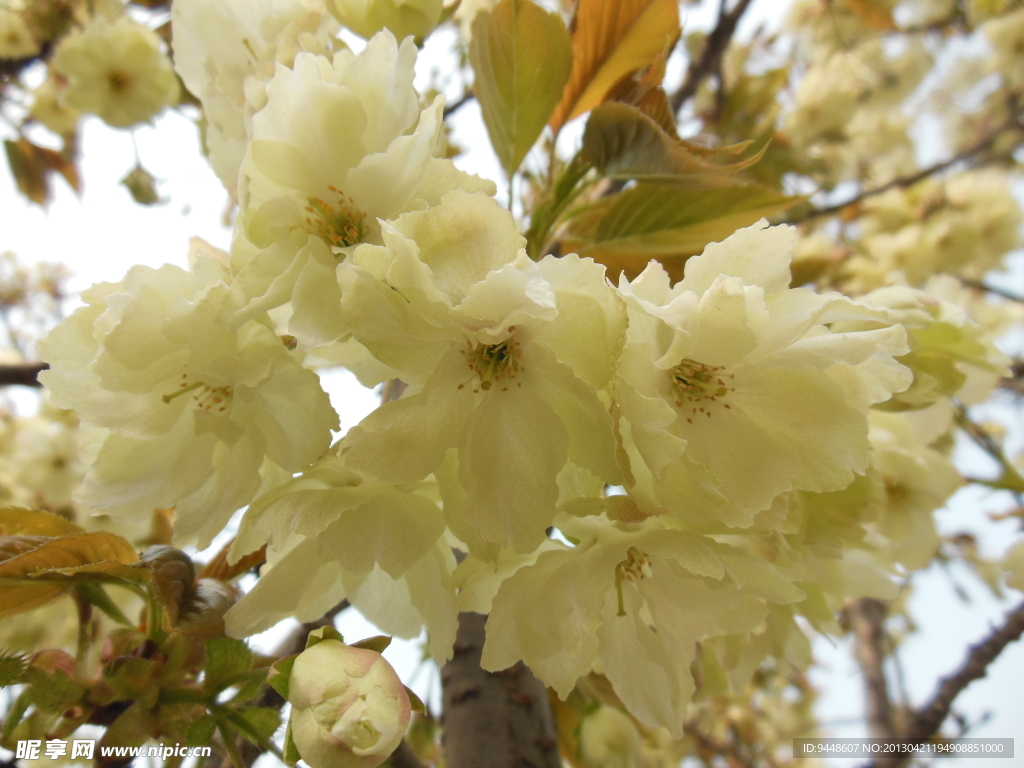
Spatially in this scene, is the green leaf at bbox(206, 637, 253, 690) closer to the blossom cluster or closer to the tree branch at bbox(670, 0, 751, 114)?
the blossom cluster

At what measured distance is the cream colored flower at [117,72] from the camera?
57.6 inches

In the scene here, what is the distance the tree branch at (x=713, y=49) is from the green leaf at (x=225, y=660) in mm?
1488

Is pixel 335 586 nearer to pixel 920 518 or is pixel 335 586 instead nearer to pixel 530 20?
pixel 530 20

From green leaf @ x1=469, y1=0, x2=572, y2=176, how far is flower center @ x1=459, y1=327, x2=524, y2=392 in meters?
0.36

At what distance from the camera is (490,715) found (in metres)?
0.87

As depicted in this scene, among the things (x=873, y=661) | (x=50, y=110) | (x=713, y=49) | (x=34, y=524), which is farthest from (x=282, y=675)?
(x=873, y=661)

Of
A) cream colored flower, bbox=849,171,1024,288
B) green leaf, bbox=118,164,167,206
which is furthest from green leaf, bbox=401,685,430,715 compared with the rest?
cream colored flower, bbox=849,171,1024,288

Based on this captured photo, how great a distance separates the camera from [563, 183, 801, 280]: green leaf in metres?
0.76

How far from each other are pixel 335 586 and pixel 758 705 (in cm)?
377

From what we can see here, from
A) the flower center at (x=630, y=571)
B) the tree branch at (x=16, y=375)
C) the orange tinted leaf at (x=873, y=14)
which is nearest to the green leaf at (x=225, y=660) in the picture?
the flower center at (x=630, y=571)

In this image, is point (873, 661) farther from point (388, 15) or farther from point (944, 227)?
point (388, 15)

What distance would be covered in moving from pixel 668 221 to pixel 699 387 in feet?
1.01

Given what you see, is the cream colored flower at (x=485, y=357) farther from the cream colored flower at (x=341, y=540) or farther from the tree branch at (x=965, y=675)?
the tree branch at (x=965, y=675)

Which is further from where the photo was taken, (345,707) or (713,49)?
(713,49)
